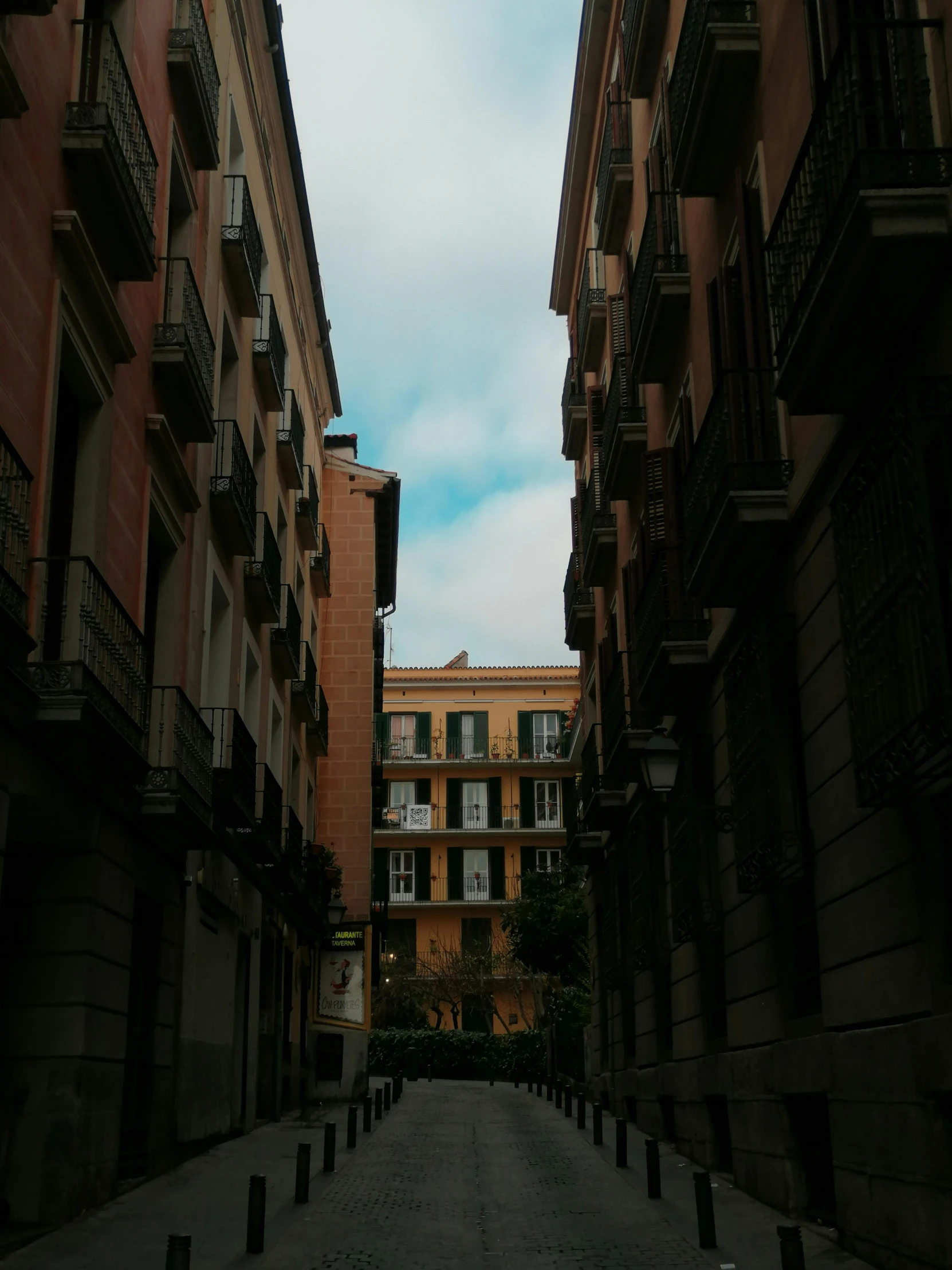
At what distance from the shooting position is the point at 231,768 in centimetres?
1823

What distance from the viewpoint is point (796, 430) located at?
453 inches

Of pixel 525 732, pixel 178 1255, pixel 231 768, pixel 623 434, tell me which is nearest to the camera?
pixel 178 1255

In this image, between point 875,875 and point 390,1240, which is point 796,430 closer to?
point 875,875

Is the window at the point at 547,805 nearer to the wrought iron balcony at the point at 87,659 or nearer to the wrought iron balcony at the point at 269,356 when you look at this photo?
the wrought iron balcony at the point at 269,356

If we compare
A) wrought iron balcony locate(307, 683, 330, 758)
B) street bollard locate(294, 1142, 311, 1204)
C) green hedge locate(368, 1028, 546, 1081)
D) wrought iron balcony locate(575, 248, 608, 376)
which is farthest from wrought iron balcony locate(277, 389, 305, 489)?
green hedge locate(368, 1028, 546, 1081)

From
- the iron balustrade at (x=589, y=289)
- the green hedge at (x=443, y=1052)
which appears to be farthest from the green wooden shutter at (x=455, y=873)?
the iron balustrade at (x=589, y=289)

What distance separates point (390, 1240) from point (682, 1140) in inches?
254

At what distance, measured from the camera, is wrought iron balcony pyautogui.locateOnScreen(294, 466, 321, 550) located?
2766 cm

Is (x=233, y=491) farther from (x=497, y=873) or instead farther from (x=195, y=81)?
(x=497, y=873)

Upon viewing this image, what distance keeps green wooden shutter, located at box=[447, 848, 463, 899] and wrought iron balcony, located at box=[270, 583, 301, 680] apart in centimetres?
3162

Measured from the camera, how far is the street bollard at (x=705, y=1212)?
33.0ft

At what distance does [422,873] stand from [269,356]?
3821cm

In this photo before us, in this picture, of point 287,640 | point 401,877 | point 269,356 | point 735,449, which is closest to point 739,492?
point 735,449

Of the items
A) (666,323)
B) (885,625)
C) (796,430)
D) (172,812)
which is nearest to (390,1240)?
(172,812)
